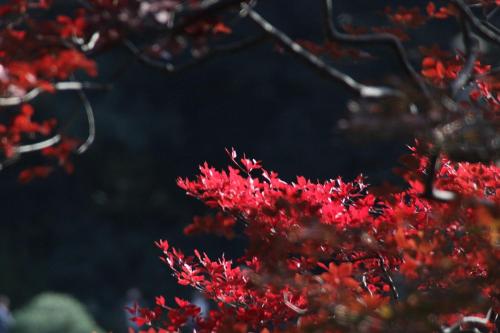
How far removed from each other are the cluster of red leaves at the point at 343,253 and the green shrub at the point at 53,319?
835cm

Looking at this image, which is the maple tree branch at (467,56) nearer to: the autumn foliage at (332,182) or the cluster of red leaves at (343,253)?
the autumn foliage at (332,182)

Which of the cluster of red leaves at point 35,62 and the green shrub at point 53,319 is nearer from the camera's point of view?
the cluster of red leaves at point 35,62

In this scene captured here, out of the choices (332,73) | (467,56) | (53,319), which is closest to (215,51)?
(332,73)

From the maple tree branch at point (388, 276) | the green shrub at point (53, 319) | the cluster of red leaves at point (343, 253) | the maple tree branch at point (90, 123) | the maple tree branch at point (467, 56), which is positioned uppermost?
the maple tree branch at point (467, 56)

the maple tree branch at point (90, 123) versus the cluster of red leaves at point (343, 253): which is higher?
the maple tree branch at point (90, 123)

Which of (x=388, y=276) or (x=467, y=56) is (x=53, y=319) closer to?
(x=388, y=276)

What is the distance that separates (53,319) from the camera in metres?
13.3

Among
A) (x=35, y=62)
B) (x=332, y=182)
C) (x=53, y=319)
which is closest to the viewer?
(x=35, y=62)

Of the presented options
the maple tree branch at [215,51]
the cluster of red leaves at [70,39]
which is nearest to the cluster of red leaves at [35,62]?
the cluster of red leaves at [70,39]

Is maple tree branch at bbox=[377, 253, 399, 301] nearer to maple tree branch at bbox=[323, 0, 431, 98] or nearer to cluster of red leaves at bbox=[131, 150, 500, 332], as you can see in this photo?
cluster of red leaves at bbox=[131, 150, 500, 332]

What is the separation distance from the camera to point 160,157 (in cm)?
2039

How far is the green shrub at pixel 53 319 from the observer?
43.4 ft

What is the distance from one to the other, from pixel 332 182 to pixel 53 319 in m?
8.96

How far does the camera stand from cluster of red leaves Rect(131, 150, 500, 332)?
3.48 metres
